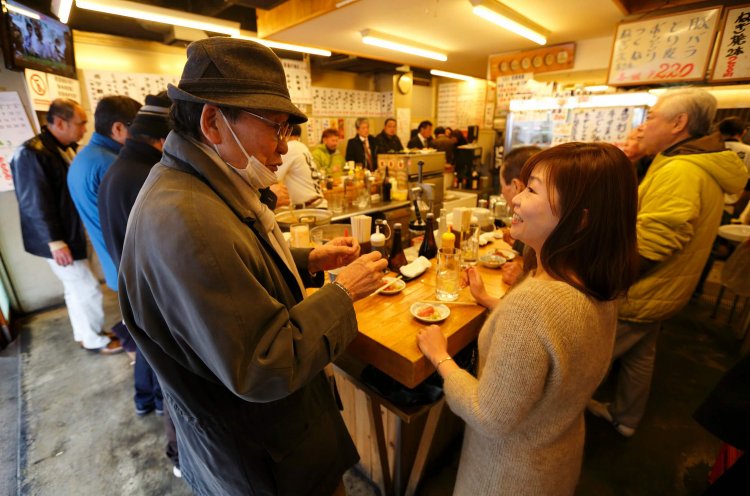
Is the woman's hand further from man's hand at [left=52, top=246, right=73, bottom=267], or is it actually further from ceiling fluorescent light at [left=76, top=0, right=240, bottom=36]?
ceiling fluorescent light at [left=76, top=0, right=240, bottom=36]

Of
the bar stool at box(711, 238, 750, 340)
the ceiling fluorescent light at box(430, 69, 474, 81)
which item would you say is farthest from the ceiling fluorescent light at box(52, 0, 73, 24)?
the ceiling fluorescent light at box(430, 69, 474, 81)

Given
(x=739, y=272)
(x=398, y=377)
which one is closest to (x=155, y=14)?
(x=398, y=377)

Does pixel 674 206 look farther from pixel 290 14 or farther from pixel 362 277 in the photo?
pixel 290 14

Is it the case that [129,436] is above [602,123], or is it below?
below

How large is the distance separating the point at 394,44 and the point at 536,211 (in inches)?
190

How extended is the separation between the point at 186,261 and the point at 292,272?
1.20 ft

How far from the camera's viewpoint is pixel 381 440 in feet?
5.64

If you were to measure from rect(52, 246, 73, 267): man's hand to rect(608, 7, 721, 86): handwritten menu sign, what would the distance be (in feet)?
18.9

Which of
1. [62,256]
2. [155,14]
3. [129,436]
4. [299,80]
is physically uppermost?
[155,14]

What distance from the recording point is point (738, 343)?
322 centimetres

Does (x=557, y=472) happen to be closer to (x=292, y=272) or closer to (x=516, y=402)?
(x=516, y=402)

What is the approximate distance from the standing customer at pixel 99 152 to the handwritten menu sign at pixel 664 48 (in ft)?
15.9

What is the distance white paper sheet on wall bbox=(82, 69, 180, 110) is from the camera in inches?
175

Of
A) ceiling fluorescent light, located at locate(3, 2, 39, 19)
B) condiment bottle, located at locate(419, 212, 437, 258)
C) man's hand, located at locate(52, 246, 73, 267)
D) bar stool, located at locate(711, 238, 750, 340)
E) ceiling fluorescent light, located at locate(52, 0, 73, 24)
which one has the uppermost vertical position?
ceiling fluorescent light, located at locate(52, 0, 73, 24)
